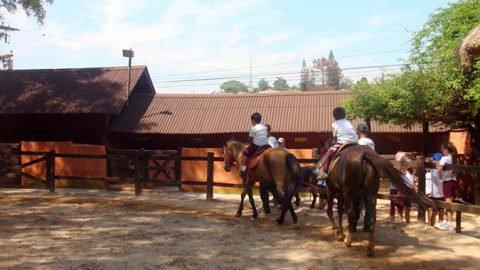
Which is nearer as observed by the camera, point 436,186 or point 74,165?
point 436,186

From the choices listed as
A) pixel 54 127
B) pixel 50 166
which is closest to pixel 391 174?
pixel 50 166

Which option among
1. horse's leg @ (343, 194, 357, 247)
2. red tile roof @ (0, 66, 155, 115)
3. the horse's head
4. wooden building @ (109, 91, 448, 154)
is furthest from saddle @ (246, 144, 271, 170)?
red tile roof @ (0, 66, 155, 115)

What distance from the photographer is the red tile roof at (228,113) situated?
1947 cm

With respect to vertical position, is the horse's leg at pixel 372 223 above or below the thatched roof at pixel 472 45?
below

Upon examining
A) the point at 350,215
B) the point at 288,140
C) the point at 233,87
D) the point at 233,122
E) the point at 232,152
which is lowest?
the point at 350,215

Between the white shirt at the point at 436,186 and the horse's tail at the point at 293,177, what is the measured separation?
276 centimetres

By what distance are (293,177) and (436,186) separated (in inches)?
114

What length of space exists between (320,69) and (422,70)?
224 ft

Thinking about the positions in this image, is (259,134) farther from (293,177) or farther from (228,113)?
(228,113)

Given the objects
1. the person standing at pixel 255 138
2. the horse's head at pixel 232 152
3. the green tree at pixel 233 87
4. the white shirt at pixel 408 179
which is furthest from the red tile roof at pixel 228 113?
the green tree at pixel 233 87

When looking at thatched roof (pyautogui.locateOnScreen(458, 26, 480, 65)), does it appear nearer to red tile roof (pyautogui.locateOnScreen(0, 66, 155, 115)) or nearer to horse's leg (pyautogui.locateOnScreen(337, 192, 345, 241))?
horse's leg (pyautogui.locateOnScreen(337, 192, 345, 241))

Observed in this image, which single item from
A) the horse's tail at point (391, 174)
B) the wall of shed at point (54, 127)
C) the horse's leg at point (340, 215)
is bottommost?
the horse's leg at point (340, 215)

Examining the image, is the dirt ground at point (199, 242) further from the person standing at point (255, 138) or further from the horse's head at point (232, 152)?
the person standing at point (255, 138)

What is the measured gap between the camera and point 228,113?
20906mm
